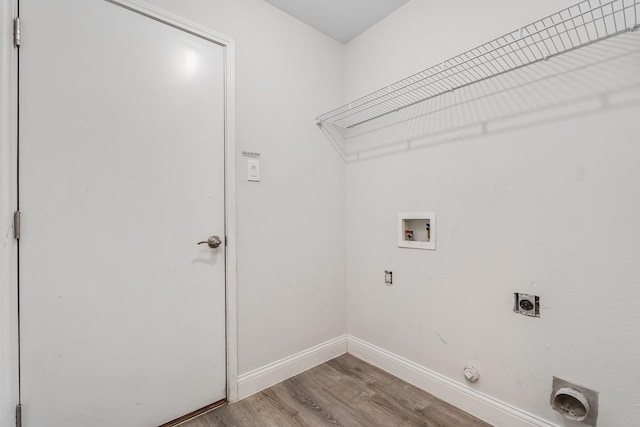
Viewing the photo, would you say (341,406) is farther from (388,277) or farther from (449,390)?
(388,277)

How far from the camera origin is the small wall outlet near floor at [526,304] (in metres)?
1.30

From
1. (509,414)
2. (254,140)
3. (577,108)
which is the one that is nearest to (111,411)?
(254,140)

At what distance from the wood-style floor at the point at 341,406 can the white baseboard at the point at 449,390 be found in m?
0.04

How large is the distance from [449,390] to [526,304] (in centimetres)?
67

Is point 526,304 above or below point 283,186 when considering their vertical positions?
below

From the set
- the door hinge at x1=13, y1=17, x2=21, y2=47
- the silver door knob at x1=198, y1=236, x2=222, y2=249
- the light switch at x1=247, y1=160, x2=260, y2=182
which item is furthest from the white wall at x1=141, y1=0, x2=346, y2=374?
the door hinge at x1=13, y1=17, x2=21, y2=47

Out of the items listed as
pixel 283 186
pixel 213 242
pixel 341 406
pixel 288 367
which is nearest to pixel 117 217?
pixel 213 242

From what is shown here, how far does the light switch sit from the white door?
0.56 ft

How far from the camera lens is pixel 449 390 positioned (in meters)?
1.59

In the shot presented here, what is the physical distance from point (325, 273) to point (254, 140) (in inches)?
41.4

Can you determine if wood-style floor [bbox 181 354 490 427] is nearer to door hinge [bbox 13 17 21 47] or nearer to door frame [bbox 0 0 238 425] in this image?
door frame [bbox 0 0 238 425]

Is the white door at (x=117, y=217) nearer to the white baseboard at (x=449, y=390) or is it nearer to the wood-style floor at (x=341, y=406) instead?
the wood-style floor at (x=341, y=406)

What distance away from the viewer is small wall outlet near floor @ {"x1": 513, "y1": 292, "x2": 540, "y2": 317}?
4.27ft

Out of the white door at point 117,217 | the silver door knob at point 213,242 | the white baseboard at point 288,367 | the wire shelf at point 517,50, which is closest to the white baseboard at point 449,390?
the white baseboard at point 288,367
